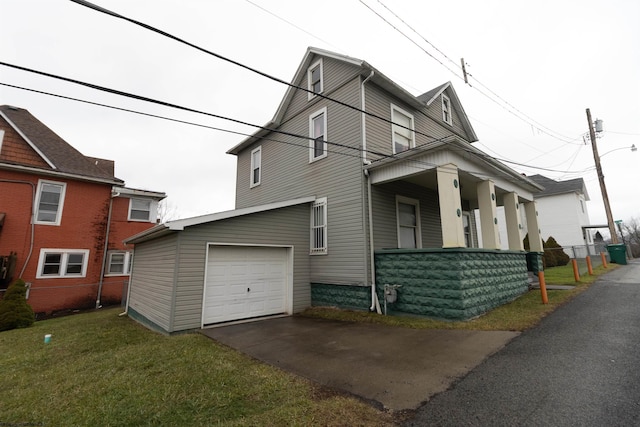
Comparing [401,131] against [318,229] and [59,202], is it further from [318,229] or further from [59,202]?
[59,202]

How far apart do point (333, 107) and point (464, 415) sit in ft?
32.2

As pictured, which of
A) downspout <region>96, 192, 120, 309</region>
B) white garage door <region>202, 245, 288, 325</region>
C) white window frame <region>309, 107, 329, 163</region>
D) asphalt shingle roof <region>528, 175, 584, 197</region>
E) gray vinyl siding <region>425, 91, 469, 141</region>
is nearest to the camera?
white garage door <region>202, 245, 288, 325</region>

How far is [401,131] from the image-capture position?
35.9 feet

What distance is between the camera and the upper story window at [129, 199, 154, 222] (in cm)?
1642

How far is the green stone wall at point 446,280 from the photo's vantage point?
707 cm

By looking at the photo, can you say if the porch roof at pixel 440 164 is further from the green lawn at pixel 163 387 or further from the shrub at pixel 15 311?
the shrub at pixel 15 311

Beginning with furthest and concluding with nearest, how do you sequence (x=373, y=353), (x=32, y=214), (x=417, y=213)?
1. (x=32, y=214)
2. (x=417, y=213)
3. (x=373, y=353)

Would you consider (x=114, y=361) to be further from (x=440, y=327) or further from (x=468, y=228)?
(x=468, y=228)

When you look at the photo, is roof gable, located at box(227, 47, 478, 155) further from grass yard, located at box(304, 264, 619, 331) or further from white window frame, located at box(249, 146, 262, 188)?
grass yard, located at box(304, 264, 619, 331)

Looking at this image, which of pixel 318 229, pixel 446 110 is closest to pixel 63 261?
pixel 318 229

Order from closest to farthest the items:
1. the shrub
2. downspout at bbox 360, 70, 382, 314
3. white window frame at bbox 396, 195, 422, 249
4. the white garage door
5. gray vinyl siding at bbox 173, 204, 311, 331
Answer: gray vinyl siding at bbox 173, 204, 311, 331 < the white garage door < downspout at bbox 360, 70, 382, 314 < the shrub < white window frame at bbox 396, 195, 422, 249

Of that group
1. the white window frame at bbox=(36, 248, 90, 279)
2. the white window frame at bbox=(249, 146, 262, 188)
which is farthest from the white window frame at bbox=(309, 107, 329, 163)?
the white window frame at bbox=(36, 248, 90, 279)

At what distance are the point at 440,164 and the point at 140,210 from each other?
16677 millimetres

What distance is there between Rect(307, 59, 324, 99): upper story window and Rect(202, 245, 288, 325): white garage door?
22.1ft
